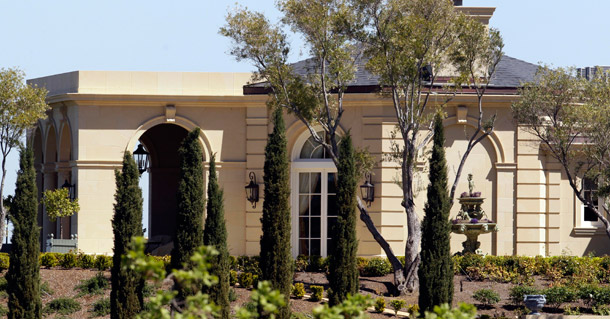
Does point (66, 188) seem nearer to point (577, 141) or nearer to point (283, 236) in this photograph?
point (283, 236)

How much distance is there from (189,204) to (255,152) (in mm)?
6115

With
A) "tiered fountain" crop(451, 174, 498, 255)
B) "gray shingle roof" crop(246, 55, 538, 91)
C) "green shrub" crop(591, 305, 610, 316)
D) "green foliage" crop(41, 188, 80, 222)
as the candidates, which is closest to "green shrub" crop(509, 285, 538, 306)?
"green shrub" crop(591, 305, 610, 316)

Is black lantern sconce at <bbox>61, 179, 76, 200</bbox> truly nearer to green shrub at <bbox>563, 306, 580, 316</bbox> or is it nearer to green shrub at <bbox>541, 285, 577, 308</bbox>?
green shrub at <bbox>541, 285, 577, 308</bbox>

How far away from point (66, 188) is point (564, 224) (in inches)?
563

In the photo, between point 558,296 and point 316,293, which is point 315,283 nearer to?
point 316,293

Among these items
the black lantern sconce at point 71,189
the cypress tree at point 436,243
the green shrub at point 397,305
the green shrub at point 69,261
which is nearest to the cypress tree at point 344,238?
the green shrub at point 397,305

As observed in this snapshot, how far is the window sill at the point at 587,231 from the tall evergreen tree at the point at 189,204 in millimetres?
11758

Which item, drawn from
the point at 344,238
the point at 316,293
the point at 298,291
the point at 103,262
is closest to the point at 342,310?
the point at 344,238

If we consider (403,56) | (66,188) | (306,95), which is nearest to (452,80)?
(403,56)

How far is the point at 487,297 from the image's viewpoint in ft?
78.6

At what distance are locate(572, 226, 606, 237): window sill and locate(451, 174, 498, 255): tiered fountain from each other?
2910 millimetres

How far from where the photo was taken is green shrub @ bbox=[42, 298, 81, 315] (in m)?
24.5

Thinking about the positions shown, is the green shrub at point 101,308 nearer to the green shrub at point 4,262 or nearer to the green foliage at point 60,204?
the green shrub at point 4,262

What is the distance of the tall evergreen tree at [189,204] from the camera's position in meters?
23.4
